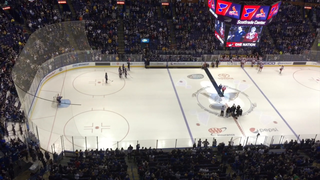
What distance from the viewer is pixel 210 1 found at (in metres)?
22.8

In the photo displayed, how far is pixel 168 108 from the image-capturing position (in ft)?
67.5

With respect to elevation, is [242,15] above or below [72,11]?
above

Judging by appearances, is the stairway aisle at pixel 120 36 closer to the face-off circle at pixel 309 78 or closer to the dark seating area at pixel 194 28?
the dark seating area at pixel 194 28

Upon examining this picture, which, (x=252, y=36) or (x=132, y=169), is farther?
(x=252, y=36)

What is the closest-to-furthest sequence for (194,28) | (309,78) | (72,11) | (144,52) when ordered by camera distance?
(309,78)
(144,52)
(72,11)
(194,28)

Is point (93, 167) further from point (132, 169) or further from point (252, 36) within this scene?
point (252, 36)

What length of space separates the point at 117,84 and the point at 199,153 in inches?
432

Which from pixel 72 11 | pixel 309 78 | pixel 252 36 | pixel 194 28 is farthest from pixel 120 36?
pixel 309 78

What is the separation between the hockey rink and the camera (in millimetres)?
16859

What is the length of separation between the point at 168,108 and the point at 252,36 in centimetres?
982

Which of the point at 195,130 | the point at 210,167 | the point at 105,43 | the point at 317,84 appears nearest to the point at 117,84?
the point at 105,43

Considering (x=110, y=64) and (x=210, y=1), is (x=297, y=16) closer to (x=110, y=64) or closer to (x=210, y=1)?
(x=210, y=1)

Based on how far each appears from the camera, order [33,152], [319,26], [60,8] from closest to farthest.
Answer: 1. [33,152]
2. [60,8]
3. [319,26]

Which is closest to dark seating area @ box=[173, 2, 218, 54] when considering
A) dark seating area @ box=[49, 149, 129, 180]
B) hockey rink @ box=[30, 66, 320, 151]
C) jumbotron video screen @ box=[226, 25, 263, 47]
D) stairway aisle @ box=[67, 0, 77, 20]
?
hockey rink @ box=[30, 66, 320, 151]
